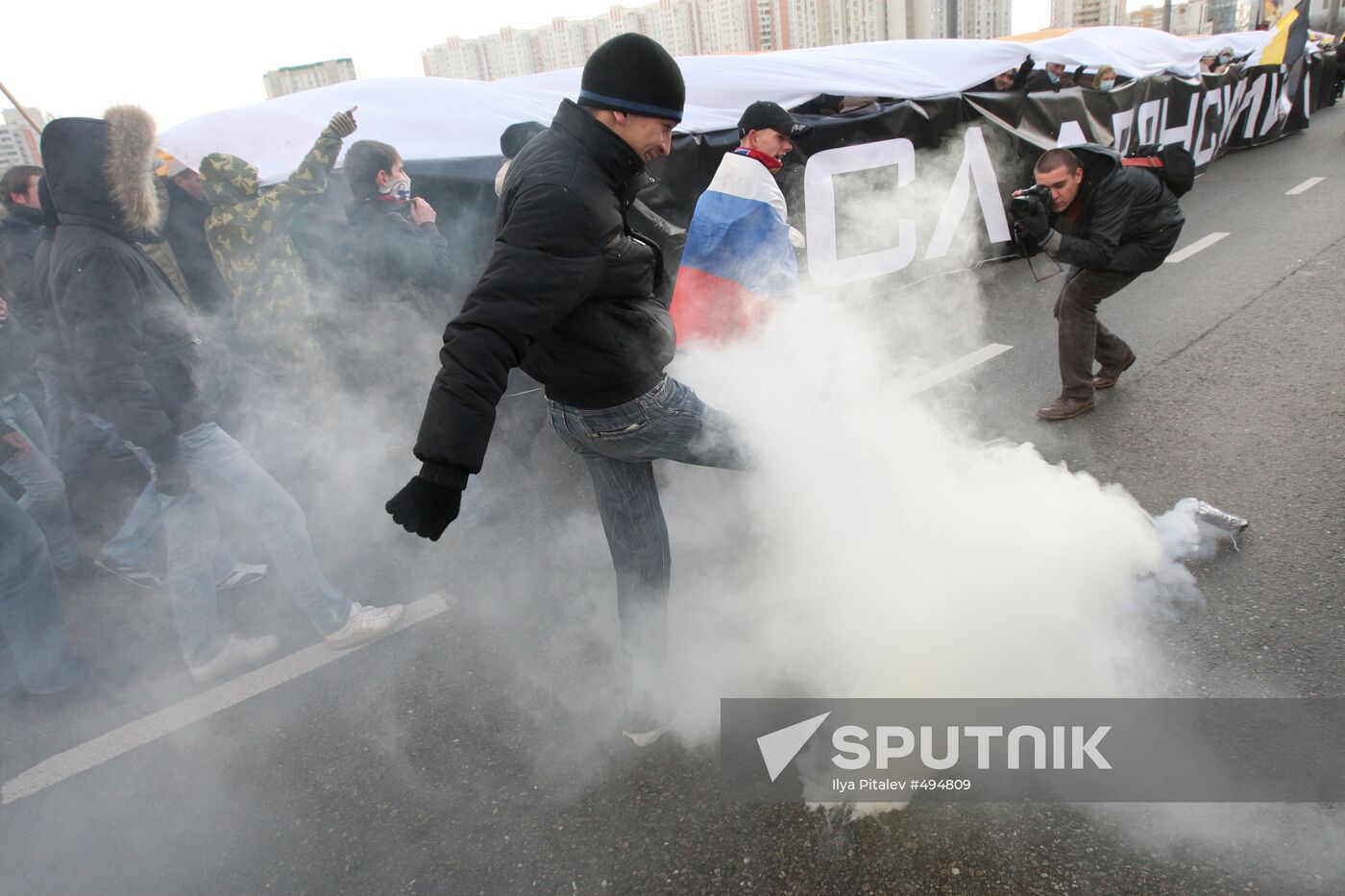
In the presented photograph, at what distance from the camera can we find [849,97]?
6.20 m

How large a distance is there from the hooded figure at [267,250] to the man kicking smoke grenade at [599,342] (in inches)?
84.3

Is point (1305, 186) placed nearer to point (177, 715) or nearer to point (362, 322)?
point (362, 322)

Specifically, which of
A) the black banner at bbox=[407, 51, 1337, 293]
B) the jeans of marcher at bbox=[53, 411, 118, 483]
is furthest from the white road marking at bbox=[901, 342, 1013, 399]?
the jeans of marcher at bbox=[53, 411, 118, 483]

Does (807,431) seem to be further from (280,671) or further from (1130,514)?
(280,671)

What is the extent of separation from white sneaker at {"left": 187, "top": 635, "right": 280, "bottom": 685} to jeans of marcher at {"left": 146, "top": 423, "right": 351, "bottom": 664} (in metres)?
0.03

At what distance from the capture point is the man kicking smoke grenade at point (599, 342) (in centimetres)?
148

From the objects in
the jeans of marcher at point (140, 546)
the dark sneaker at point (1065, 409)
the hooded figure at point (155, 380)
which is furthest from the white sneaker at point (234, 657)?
the dark sneaker at point (1065, 409)

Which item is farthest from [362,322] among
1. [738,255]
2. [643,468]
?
[643,468]

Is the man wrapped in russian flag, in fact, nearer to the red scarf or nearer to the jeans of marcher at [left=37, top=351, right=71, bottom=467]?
the red scarf

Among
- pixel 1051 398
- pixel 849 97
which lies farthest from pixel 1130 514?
pixel 849 97

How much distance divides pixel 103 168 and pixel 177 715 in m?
1.77

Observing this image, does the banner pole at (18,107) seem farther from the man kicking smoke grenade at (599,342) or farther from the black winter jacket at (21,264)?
the man kicking smoke grenade at (599,342)

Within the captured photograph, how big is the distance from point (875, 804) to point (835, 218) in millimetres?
5038

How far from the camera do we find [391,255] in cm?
358
